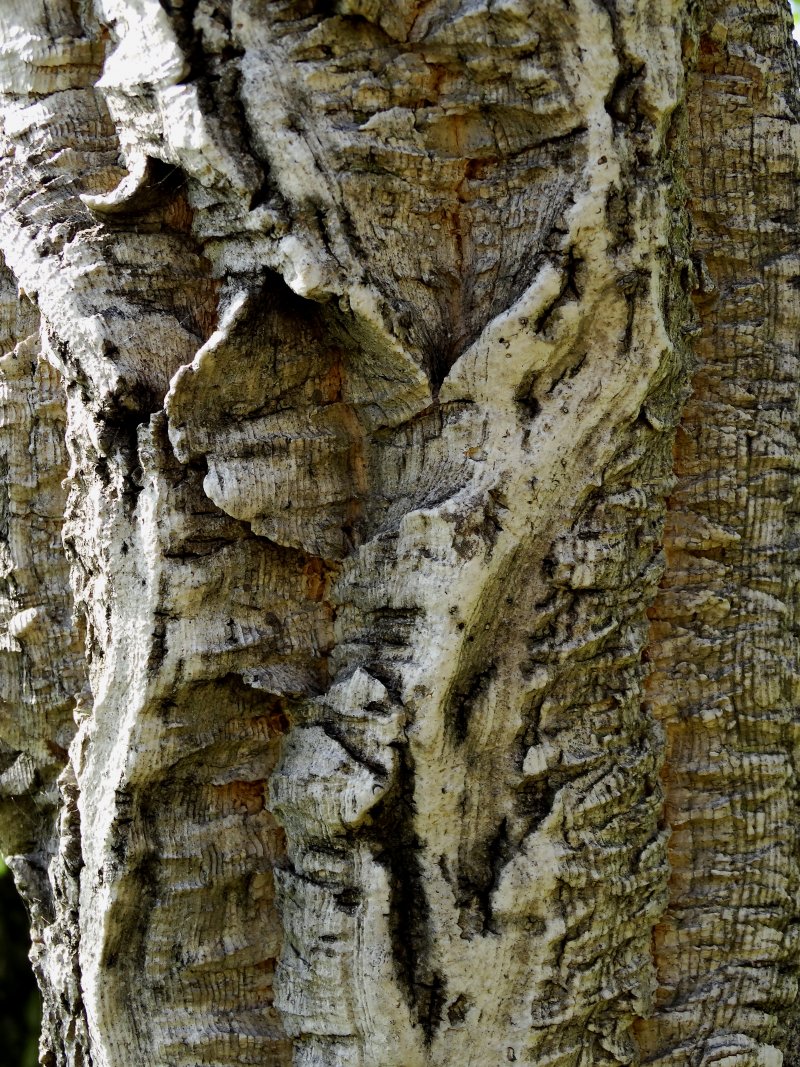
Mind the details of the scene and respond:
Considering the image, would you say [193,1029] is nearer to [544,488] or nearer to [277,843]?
[277,843]

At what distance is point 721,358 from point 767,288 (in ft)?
0.49

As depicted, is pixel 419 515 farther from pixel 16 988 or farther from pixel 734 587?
pixel 16 988

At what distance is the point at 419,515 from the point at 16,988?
446 centimetres

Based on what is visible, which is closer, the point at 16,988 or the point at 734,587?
the point at 734,587

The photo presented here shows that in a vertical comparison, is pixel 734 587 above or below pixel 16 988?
above

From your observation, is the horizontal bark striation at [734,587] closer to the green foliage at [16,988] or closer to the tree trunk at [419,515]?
the tree trunk at [419,515]

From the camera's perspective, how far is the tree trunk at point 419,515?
1610 millimetres

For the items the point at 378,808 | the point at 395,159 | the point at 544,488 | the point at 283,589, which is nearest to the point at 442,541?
the point at 544,488

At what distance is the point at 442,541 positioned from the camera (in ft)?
5.27

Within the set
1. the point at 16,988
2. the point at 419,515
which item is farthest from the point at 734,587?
the point at 16,988

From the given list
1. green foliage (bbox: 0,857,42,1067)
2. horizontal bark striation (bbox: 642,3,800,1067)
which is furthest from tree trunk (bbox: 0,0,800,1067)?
green foliage (bbox: 0,857,42,1067)

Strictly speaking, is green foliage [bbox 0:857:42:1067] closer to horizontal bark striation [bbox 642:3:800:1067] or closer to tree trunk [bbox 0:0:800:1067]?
tree trunk [bbox 0:0:800:1067]

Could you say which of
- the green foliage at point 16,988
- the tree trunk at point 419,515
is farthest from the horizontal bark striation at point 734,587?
the green foliage at point 16,988

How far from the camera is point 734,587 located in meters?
1.89
